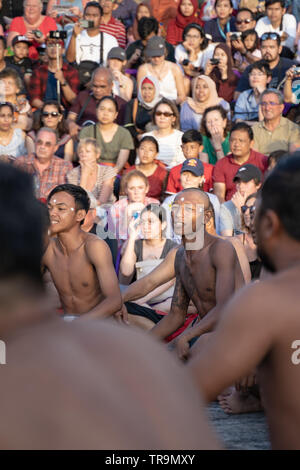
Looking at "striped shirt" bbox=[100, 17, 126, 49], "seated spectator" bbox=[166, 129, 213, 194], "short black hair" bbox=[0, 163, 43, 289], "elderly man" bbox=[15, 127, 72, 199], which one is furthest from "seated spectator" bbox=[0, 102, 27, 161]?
"short black hair" bbox=[0, 163, 43, 289]

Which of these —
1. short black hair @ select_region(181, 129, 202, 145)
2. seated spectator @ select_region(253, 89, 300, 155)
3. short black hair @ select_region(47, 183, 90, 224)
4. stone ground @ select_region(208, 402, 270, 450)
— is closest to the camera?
stone ground @ select_region(208, 402, 270, 450)

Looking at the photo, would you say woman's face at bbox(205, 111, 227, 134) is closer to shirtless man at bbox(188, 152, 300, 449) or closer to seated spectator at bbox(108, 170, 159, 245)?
seated spectator at bbox(108, 170, 159, 245)

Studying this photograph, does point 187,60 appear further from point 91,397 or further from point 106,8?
point 91,397

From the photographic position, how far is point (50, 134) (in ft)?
24.9

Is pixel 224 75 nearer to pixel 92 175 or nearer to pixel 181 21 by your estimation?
pixel 181 21

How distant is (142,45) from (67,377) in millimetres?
9141

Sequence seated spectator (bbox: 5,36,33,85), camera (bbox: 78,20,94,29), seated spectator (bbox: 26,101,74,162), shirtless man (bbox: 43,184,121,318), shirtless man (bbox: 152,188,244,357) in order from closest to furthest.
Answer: shirtless man (bbox: 152,188,244,357) → shirtless man (bbox: 43,184,121,318) → seated spectator (bbox: 26,101,74,162) → camera (bbox: 78,20,94,29) → seated spectator (bbox: 5,36,33,85)

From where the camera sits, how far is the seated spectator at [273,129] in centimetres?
775

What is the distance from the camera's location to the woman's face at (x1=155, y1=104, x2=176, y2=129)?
25.9 ft

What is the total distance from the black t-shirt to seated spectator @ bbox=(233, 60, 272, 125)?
0.08 meters

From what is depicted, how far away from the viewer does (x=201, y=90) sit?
27.4 feet

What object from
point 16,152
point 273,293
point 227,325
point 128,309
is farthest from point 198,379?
point 16,152

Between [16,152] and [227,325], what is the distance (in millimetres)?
6399

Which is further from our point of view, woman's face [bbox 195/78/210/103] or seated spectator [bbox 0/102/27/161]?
woman's face [bbox 195/78/210/103]
